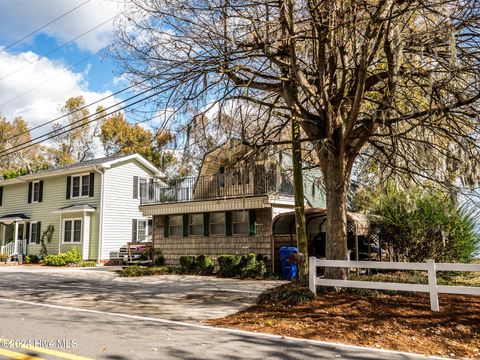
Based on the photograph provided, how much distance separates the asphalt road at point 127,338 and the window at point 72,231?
1710 cm

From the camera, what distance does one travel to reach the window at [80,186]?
27.2 metres

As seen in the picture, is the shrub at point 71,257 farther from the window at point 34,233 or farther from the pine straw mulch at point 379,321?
the pine straw mulch at point 379,321

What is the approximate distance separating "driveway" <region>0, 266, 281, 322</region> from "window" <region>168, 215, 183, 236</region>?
518 cm

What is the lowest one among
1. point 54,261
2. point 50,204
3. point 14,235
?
point 54,261

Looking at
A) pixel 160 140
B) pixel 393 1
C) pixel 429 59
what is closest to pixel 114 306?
pixel 160 140

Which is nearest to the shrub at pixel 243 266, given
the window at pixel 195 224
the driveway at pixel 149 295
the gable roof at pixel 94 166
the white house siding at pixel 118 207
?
the driveway at pixel 149 295

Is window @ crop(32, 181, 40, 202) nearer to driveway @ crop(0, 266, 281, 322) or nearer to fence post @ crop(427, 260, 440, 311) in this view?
driveway @ crop(0, 266, 281, 322)

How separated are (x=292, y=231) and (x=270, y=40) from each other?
10.1 metres

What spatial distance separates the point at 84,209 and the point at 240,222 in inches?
462

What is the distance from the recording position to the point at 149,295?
11.6 metres

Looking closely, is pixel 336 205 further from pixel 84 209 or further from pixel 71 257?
pixel 84 209

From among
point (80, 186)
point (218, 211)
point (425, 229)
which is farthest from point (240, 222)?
point (80, 186)

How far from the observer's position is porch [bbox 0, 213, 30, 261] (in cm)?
2817

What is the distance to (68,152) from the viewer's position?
45.4m
